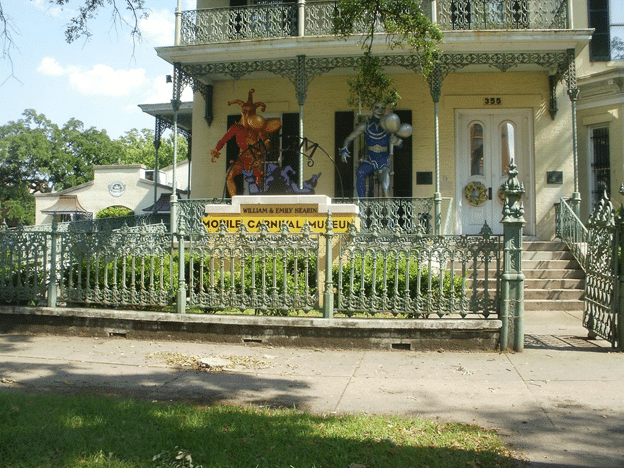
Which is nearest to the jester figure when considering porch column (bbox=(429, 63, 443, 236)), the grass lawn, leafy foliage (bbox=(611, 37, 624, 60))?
porch column (bbox=(429, 63, 443, 236))

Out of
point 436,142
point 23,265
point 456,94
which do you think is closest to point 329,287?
point 23,265

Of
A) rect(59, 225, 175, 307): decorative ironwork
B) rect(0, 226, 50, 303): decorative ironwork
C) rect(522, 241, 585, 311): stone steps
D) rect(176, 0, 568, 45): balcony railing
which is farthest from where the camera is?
rect(176, 0, 568, 45): balcony railing

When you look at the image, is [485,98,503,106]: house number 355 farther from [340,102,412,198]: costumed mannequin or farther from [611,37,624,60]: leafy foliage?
[611,37,624,60]: leafy foliage

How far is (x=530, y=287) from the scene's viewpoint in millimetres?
10508

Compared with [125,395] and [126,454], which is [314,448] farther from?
[125,395]

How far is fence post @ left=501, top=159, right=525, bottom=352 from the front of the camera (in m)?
6.77

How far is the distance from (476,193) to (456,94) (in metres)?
2.51

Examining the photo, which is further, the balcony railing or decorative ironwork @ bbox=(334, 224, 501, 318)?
the balcony railing

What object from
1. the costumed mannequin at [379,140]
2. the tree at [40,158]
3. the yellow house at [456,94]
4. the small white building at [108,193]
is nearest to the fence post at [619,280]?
the yellow house at [456,94]

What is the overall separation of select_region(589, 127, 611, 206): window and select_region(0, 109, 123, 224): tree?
5170 cm

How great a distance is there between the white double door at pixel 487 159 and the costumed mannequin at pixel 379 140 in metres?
1.65

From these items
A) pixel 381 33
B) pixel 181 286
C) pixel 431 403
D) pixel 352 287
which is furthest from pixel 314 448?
pixel 381 33

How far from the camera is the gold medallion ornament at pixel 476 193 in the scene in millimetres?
14031

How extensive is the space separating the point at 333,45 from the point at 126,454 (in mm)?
10937
